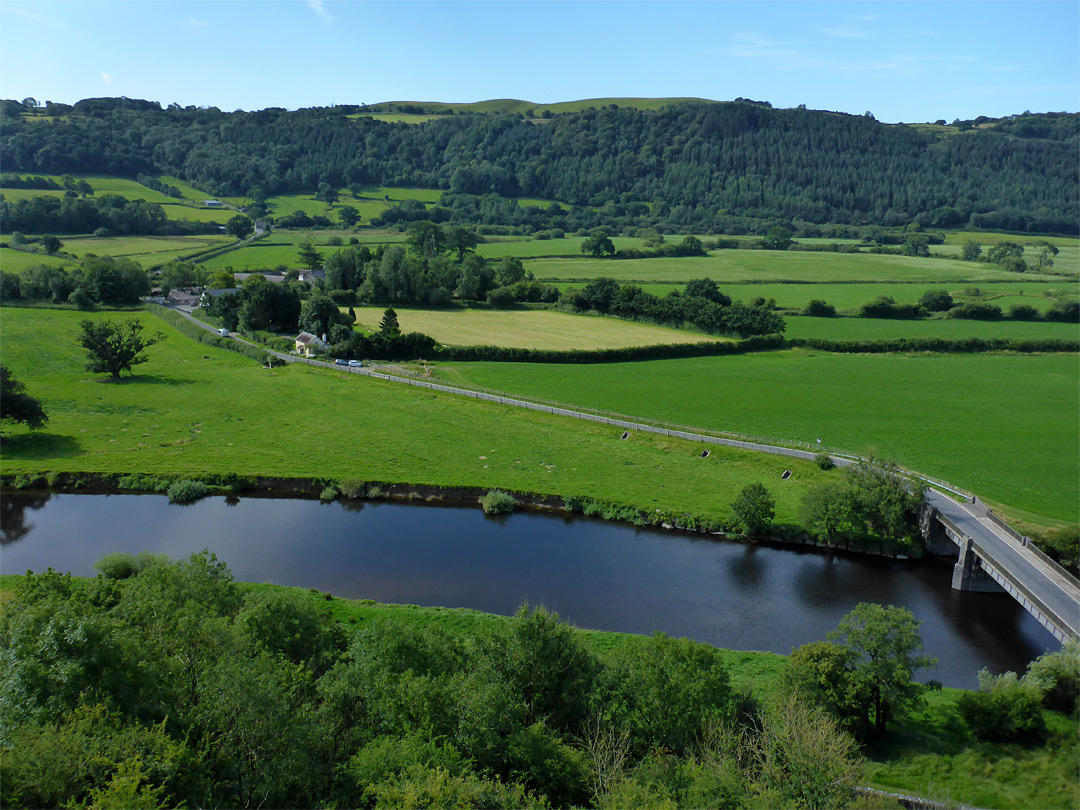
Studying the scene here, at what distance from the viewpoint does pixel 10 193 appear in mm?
146500

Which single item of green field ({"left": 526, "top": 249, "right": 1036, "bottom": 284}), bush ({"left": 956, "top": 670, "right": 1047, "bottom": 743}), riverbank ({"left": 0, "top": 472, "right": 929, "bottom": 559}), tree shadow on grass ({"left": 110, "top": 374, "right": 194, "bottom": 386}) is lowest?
bush ({"left": 956, "top": 670, "right": 1047, "bottom": 743})

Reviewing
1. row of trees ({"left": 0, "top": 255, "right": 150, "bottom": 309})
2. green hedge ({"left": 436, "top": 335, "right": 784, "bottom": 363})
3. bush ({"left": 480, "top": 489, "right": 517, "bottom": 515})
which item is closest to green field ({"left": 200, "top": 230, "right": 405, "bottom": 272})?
row of trees ({"left": 0, "top": 255, "right": 150, "bottom": 309})

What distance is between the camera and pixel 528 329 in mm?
91062

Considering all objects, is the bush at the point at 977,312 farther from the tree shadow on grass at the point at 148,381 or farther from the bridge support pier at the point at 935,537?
the tree shadow on grass at the point at 148,381

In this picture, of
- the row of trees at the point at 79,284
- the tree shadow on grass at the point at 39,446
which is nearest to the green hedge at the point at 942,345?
the tree shadow on grass at the point at 39,446

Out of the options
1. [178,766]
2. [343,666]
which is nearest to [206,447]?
[343,666]

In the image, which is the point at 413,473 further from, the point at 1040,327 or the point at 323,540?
the point at 1040,327

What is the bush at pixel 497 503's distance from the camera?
47.3 metres

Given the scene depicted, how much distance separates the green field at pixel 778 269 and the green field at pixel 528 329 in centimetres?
2426

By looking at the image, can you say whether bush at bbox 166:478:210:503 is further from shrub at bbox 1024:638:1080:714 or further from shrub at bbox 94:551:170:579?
shrub at bbox 1024:638:1080:714

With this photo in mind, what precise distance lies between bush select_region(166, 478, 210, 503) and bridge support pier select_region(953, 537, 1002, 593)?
1791 inches

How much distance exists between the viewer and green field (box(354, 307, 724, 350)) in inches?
3317

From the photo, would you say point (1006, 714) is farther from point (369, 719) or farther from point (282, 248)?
point (282, 248)

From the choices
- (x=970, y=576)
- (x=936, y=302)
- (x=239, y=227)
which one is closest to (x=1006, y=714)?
(x=970, y=576)
